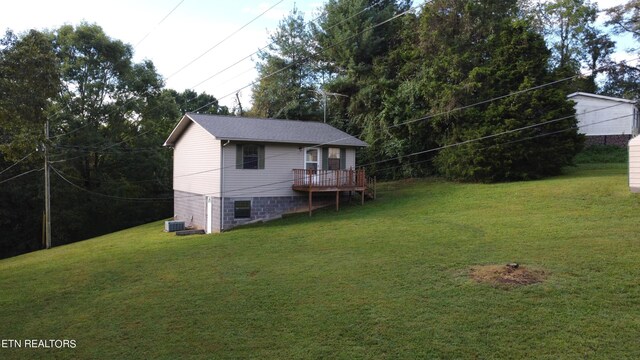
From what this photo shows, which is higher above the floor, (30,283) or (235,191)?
(235,191)

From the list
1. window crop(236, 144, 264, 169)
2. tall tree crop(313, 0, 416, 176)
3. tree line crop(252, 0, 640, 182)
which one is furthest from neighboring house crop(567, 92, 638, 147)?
window crop(236, 144, 264, 169)

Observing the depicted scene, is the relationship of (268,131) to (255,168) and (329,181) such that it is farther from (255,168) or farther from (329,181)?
(329,181)

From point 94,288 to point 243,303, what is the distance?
4.85 metres

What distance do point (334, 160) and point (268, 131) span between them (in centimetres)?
387

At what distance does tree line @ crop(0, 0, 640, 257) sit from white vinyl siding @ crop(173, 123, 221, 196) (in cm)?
510

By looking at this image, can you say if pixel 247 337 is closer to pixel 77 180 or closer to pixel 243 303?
pixel 243 303

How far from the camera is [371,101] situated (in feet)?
101

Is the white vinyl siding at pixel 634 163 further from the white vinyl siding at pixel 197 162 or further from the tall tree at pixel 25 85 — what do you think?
the tall tree at pixel 25 85

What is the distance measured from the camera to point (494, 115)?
2348 centimetres

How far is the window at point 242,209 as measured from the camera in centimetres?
2017

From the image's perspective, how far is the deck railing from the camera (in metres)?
21.4

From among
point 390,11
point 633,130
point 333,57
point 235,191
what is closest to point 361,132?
point 333,57

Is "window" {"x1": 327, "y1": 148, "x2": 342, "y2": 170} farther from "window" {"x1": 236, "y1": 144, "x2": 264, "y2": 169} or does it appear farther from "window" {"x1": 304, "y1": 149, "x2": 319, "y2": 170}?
"window" {"x1": 236, "y1": 144, "x2": 264, "y2": 169}

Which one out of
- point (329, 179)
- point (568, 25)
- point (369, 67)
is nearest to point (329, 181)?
point (329, 179)
